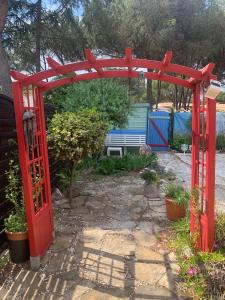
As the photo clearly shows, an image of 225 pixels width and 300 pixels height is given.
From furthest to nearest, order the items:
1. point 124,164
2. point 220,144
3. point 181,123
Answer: point 181,123 → point 220,144 → point 124,164

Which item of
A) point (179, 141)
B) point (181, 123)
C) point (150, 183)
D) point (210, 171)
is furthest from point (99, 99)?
point (181, 123)

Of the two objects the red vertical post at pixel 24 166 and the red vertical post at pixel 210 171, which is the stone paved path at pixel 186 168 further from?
the red vertical post at pixel 24 166

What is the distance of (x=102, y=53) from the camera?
13.6 metres

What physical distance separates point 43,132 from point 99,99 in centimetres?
390

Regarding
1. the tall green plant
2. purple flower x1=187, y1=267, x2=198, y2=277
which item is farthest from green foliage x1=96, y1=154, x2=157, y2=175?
purple flower x1=187, y1=267, x2=198, y2=277

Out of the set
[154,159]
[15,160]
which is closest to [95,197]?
[15,160]

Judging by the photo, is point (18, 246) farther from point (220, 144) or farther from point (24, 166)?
point (220, 144)

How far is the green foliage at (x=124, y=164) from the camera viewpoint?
24.3ft

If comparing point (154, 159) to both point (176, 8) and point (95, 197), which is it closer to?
point (95, 197)

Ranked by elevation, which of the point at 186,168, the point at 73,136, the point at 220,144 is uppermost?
the point at 73,136

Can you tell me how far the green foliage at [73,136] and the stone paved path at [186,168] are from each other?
2359 mm

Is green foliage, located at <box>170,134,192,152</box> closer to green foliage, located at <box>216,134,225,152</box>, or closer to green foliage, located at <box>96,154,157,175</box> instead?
green foliage, located at <box>216,134,225,152</box>

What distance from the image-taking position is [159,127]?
37.6 ft

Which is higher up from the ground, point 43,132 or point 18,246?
point 43,132
